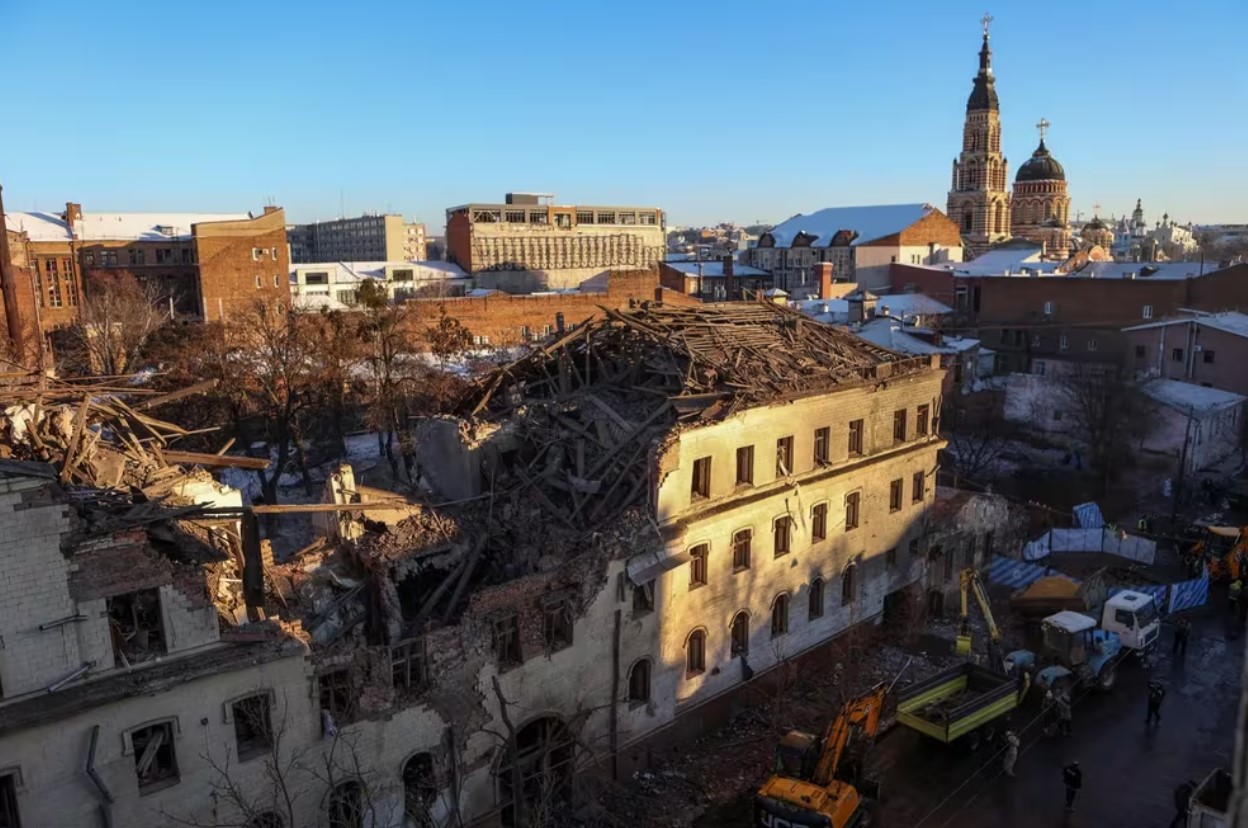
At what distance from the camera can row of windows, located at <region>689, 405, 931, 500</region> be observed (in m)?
25.7

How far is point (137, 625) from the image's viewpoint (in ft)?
54.7

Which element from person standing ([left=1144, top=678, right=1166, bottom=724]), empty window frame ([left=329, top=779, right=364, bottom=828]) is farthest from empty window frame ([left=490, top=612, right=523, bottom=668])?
person standing ([left=1144, top=678, right=1166, bottom=724])

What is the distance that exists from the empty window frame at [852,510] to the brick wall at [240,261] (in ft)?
185

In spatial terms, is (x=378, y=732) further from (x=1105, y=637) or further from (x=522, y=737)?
Result: (x=1105, y=637)

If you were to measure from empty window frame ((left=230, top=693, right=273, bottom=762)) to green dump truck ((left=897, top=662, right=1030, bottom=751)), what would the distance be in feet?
55.9

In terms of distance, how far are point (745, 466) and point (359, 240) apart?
143 metres

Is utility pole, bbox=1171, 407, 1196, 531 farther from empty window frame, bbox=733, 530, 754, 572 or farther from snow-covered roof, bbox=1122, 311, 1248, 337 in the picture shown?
empty window frame, bbox=733, 530, 754, 572

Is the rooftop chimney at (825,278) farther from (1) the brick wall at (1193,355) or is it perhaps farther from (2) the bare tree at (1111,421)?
(2) the bare tree at (1111,421)

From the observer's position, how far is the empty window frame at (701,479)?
25594 millimetres

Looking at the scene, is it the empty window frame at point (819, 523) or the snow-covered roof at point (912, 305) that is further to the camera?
the snow-covered roof at point (912, 305)

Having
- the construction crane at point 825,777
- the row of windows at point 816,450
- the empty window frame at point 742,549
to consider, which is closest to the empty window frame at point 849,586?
the row of windows at point 816,450

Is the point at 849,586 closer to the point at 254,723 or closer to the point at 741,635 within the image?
the point at 741,635

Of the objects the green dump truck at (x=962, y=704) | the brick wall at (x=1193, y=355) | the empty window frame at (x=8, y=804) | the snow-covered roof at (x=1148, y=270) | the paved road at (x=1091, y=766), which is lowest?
the paved road at (x=1091, y=766)

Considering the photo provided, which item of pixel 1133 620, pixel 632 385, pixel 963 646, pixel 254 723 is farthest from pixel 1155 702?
pixel 254 723
